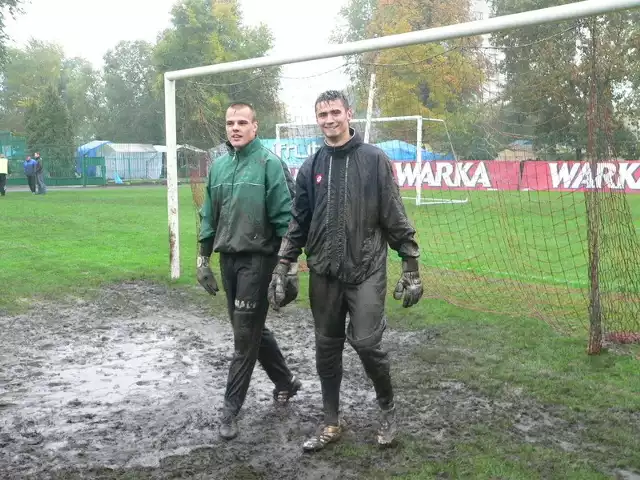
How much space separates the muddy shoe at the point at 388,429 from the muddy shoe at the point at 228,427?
3.04 feet

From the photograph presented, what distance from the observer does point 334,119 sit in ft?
13.9

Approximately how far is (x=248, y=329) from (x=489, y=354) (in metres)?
2.55

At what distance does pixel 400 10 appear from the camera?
141 feet

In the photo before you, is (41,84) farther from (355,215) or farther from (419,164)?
(355,215)

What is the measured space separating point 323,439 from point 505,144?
5663 mm

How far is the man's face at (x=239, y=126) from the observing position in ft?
15.4

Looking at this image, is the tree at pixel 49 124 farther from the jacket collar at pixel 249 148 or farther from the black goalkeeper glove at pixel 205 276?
the jacket collar at pixel 249 148

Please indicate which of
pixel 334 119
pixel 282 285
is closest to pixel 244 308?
pixel 282 285

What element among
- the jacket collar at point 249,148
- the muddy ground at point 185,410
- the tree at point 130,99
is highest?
the tree at point 130,99

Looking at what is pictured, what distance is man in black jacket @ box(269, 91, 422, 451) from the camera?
4246 mm

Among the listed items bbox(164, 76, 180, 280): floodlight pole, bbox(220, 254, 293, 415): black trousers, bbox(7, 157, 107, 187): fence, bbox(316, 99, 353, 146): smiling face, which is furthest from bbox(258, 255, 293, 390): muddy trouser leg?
bbox(7, 157, 107, 187): fence

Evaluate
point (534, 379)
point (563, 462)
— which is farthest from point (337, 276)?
point (534, 379)

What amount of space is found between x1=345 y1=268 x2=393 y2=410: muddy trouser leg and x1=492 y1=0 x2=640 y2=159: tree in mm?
3010

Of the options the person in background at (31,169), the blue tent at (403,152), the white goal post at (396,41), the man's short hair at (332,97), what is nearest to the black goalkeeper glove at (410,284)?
the man's short hair at (332,97)
